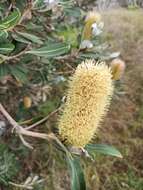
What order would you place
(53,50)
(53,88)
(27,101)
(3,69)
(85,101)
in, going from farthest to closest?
(53,88) < (27,101) < (3,69) < (53,50) < (85,101)

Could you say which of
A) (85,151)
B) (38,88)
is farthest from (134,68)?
(85,151)

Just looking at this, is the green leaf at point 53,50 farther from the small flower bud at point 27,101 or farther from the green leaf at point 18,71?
the small flower bud at point 27,101

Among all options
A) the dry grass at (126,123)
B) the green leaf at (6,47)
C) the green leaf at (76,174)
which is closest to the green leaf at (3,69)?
the green leaf at (6,47)

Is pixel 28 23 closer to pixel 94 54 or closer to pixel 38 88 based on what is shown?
pixel 94 54

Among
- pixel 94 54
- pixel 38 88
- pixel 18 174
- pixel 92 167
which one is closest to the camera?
pixel 94 54

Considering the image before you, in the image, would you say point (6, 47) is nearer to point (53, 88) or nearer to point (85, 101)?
point (85, 101)

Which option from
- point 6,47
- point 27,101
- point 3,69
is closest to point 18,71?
point 3,69

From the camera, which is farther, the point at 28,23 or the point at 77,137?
the point at 28,23
